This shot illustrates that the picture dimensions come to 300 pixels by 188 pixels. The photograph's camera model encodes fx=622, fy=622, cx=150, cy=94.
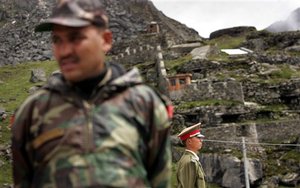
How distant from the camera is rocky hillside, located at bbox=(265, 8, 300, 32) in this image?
75.9 m

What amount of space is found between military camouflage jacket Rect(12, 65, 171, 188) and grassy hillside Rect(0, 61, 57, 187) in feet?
33.9

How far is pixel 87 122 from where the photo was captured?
2.66 meters

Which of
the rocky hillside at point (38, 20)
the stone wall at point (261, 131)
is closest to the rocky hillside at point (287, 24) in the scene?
the rocky hillside at point (38, 20)

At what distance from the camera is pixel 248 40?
47.0 meters

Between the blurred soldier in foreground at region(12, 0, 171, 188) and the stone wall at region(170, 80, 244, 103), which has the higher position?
the blurred soldier in foreground at region(12, 0, 171, 188)

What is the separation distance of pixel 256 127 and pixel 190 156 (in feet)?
46.9

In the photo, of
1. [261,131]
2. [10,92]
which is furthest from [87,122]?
[10,92]

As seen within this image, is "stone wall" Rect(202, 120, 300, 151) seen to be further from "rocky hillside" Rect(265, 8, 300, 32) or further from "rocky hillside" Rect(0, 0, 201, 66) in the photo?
"rocky hillside" Rect(265, 8, 300, 32)

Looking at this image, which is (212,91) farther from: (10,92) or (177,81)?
(10,92)

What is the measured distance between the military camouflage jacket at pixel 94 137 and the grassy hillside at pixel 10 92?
1033 cm

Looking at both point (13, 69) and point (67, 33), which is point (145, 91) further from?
point (13, 69)

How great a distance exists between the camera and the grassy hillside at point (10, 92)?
14.4 m

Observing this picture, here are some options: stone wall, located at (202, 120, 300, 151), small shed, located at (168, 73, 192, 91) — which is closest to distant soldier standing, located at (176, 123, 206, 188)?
stone wall, located at (202, 120, 300, 151)

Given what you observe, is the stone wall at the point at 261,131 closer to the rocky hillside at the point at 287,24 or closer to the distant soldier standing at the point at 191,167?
the distant soldier standing at the point at 191,167
